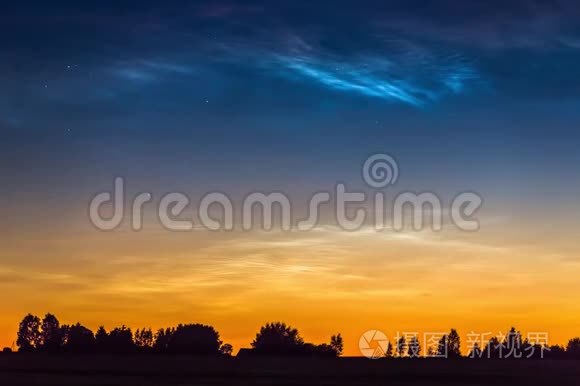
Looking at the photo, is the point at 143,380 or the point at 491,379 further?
the point at 491,379

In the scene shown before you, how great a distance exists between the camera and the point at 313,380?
61531 mm

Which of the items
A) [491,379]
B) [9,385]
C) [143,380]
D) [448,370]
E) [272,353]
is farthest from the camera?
[272,353]

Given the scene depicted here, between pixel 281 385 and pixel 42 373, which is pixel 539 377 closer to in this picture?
pixel 281 385

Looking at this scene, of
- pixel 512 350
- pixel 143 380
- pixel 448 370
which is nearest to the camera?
pixel 143 380

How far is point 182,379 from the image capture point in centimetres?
6103

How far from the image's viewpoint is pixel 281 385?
182ft

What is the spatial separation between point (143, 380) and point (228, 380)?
5678mm

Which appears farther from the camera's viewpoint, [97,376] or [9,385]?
[97,376]

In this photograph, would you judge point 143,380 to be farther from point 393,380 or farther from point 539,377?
point 539,377

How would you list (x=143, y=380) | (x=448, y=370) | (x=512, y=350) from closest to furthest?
(x=143, y=380)
(x=448, y=370)
(x=512, y=350)

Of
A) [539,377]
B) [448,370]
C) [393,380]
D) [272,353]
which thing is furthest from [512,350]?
[393,380]

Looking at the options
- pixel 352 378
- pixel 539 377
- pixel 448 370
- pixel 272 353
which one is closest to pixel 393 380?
pixel 352 378

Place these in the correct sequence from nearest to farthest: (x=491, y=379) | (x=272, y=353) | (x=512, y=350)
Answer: (x=491, y=379) < (x=272, y=353) < (x=512, y=350)

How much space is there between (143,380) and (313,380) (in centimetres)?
1159
